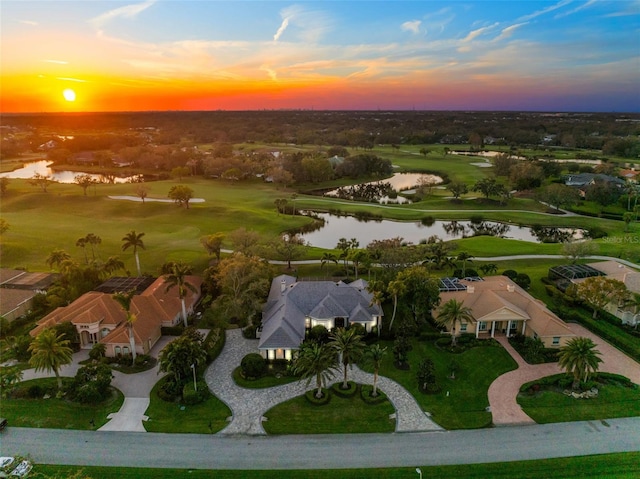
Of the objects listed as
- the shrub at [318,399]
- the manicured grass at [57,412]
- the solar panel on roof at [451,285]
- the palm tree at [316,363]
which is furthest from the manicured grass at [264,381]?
the solar panel on roof at [451,285]

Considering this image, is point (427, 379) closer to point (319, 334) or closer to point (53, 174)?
point (319, 334)

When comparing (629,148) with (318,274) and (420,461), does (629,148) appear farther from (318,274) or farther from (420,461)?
(420,461)

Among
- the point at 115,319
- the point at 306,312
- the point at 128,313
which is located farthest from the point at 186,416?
the point at 306,312

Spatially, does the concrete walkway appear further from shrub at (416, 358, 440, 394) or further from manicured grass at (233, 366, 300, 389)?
manicured grass at (233, 366, 300, 389)

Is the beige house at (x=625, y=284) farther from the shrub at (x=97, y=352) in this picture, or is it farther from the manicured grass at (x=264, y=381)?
the shrub at (x=97, y=352)

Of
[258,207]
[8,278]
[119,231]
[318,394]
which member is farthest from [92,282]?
[258,207]
